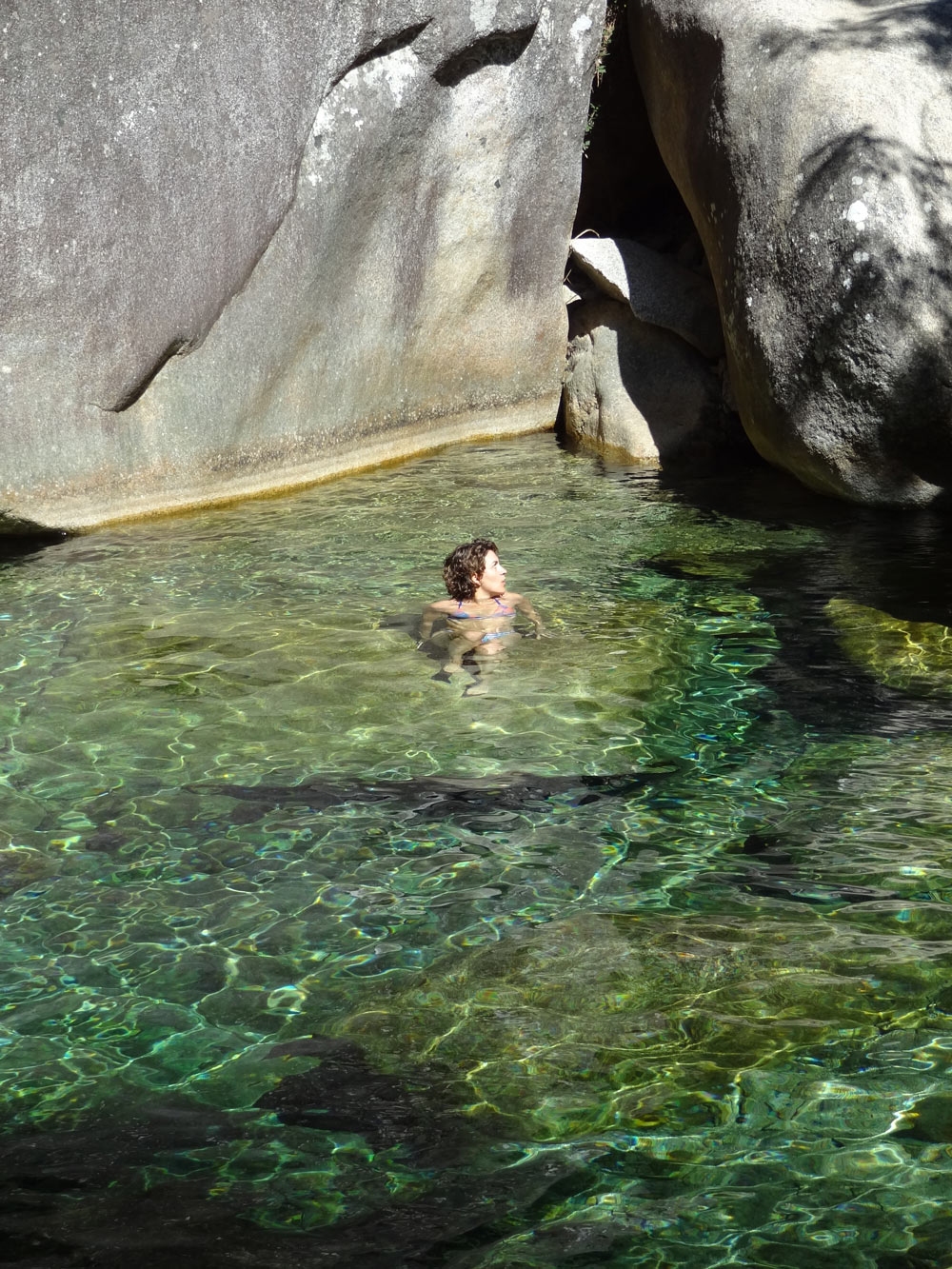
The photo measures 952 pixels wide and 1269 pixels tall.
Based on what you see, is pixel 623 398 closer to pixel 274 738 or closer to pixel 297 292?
pixel 297 292

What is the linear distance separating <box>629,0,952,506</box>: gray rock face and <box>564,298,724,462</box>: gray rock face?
1197mm

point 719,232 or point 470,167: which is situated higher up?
point 470,167

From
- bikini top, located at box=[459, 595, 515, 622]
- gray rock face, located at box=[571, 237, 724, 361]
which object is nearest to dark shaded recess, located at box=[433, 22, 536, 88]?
gray rock face, located at box=[571, 237, 724, 361]

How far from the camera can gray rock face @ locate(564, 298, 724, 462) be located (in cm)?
1139

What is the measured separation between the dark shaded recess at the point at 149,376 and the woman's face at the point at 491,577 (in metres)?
3.63

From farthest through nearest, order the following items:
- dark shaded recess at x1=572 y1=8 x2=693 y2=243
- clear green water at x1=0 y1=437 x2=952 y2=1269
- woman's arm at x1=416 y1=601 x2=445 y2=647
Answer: dark shaded recess at x1=572 y1=8 x2=693 y2=243
woman's arm at x1=416 y1=601 x2=445 y2=647
clear green water at x1=0 y1=437 x2=952 y2=1269

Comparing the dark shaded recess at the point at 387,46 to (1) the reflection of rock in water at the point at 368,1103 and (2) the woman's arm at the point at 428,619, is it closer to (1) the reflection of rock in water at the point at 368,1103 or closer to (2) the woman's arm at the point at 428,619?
(2) the woman's arm at the point at 428,619

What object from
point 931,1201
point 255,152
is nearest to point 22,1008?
point 931,1201

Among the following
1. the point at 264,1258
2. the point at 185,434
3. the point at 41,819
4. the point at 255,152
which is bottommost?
the point at 264,1258

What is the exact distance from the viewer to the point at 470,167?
11.1 m

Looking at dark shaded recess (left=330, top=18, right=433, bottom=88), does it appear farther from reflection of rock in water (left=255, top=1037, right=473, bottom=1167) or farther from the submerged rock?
reflection of rock in water (left=255, top=1037, right=473, bottom=1167)

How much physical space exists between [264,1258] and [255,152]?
816 centimetres

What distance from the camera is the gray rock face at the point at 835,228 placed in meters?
8.73

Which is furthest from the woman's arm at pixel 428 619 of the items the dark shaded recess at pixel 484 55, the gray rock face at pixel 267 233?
the dark shaded recess at pixel 484 55
